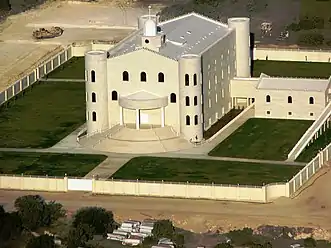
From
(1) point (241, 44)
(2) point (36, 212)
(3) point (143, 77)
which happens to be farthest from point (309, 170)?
(1) point (241, 44)

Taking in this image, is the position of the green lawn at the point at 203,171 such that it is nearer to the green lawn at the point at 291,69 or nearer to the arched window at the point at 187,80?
the arched window at the point at 187,80

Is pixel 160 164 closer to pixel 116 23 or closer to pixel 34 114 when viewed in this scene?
pixel 34 114

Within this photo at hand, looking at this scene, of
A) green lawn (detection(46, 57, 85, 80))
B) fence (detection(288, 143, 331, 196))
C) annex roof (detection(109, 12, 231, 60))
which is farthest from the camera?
green lawn (detection(46, 57, 85, 80))

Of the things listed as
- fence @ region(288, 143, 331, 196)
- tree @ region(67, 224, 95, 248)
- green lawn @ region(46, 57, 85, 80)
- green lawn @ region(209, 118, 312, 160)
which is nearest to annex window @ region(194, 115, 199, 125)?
green lawn @ region(209, 118, 312, 160)

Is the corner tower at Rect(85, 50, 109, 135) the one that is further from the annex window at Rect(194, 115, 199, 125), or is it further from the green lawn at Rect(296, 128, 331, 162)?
the green lawn at Rect(296, 128, 331, 162)

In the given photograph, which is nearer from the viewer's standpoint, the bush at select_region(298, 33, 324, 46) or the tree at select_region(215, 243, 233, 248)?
the tree at select_region(215, 243, 233, 248)
